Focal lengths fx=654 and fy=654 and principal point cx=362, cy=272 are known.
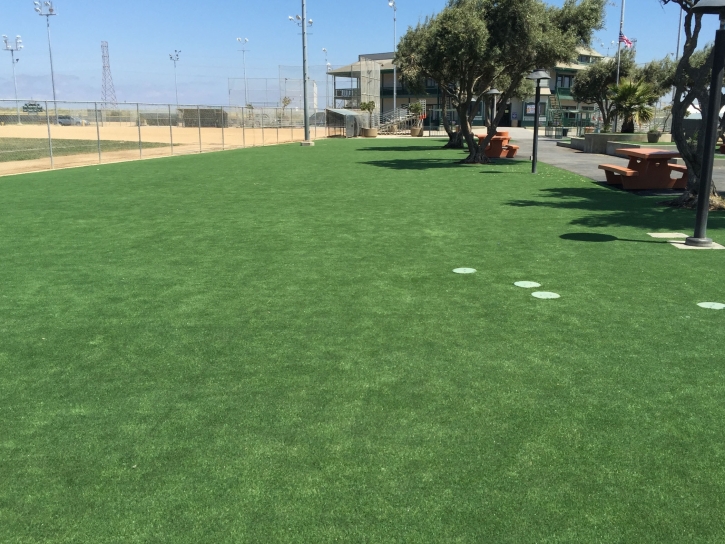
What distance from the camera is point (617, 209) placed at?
12.1m

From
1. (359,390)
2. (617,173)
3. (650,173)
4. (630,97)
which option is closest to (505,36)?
(617,173)

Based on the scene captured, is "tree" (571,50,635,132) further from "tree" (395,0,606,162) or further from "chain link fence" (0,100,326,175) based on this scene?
"tree" (395,0,606,162)

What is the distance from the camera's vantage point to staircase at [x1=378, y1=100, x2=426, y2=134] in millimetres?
64625

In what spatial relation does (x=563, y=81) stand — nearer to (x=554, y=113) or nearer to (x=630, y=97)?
(x=554, y=113)

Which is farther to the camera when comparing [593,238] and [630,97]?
[630,97]

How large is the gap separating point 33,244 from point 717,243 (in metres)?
9.32

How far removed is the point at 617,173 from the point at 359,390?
1301 centimetres

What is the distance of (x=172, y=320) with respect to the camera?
5711 mm

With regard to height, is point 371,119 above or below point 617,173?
above

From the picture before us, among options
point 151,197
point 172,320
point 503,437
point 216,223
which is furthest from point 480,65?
point 503,437

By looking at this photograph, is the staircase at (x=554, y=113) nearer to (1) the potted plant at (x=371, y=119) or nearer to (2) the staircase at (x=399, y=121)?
(2) the staircase at (x=399, y=121)

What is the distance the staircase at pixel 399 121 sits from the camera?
64.6 m

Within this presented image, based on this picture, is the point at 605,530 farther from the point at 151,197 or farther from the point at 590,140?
the point at 590,140

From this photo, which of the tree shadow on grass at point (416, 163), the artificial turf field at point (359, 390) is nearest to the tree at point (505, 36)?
the tree shadow on grass at point (416, 163)
